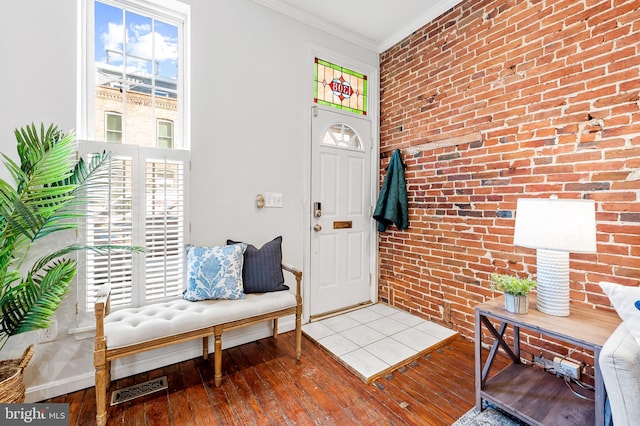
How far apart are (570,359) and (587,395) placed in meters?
0.26

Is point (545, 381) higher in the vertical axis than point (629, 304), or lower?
lower

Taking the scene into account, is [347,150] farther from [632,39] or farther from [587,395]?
[587,395]

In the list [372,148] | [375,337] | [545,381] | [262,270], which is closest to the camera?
[545,381]

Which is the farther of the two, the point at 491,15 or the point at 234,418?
the point at 491,15

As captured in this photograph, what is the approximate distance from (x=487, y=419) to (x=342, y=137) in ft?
8.42

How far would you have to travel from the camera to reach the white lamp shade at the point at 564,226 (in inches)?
58.6

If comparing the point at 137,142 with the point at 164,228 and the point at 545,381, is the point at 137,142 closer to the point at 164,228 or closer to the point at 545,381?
the point at 164,228

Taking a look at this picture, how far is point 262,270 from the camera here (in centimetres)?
225

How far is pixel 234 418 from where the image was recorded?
1615 mm

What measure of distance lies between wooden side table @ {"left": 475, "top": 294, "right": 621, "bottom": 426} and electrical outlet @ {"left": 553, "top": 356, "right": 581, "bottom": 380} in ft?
0.37

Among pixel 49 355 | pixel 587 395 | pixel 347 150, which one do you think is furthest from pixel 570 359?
pixel 49 355

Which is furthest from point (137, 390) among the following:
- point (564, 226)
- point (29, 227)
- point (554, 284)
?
point (564, 226)

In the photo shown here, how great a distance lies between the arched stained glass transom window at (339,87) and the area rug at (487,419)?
2.76m

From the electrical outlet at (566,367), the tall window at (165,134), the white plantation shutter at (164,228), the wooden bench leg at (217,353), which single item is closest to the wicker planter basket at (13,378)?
the white plantation shutter at (164,228)
